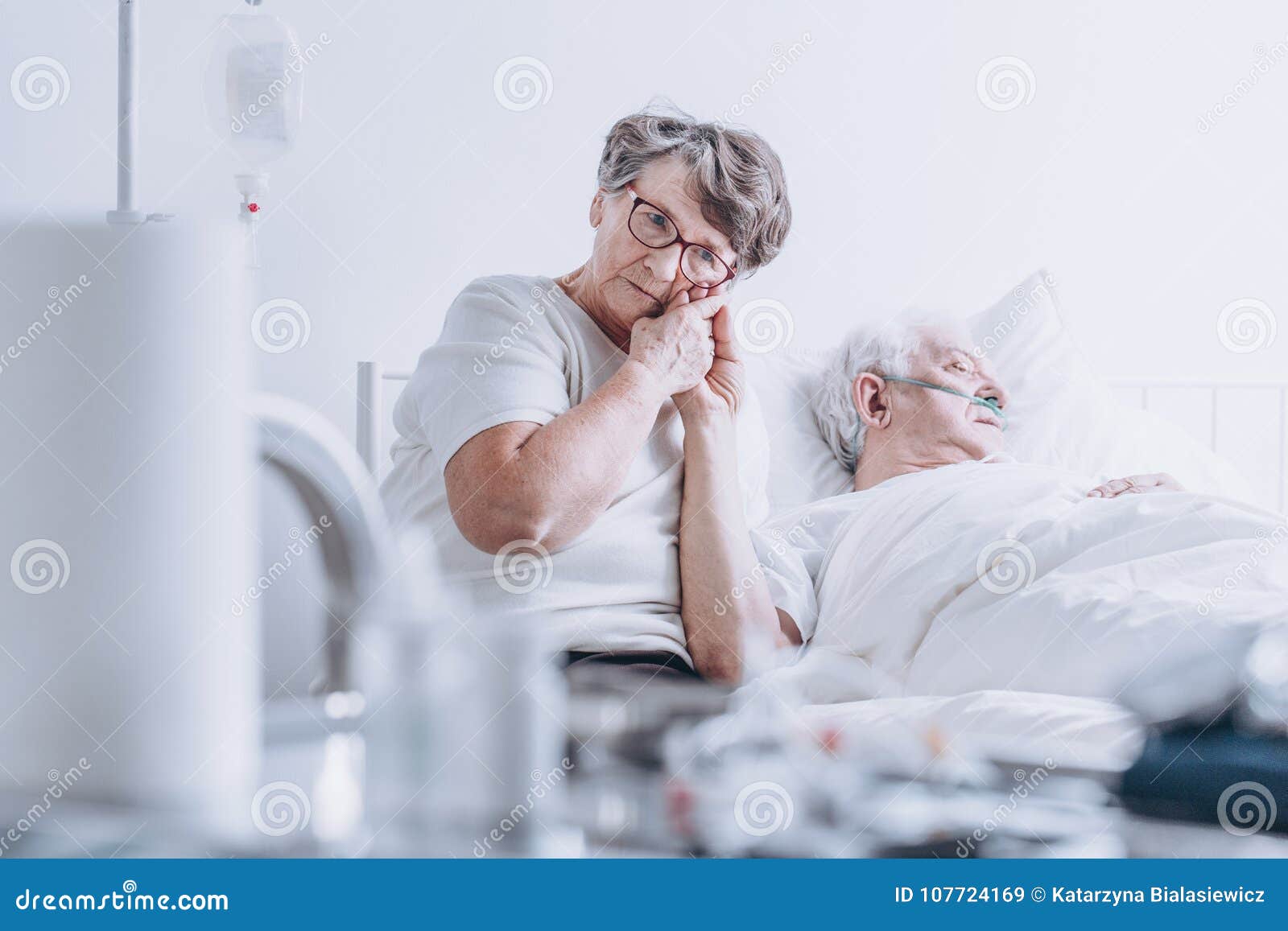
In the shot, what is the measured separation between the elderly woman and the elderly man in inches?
3.6

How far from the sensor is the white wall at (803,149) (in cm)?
138

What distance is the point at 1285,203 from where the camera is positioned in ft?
6.18

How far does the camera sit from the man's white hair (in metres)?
1.27

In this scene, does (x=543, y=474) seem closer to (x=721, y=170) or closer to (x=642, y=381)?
(x=642, y=381)

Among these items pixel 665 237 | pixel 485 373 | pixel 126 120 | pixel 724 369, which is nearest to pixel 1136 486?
pixel 724 369

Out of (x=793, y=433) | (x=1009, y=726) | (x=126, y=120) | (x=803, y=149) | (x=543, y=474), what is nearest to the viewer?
(x=126, y=120)

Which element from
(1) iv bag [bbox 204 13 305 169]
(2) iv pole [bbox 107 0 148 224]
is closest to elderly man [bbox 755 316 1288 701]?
(2) iv pole [bbox 107 0 148 224]

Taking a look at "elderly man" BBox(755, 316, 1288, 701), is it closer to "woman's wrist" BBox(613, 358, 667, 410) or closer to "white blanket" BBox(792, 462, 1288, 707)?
"white blanket" BBox(792, 462, 1288, 707)

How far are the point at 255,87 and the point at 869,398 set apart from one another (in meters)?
0.85

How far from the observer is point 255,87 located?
1.32m

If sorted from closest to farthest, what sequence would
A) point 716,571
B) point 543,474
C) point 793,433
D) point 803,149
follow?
point 543,474, point 716,571, point 793,433, point 803,149

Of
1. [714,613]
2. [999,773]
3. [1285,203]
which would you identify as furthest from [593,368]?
[1285,203]

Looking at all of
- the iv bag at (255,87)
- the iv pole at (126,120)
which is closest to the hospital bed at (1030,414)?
the iv bag at (255,87)

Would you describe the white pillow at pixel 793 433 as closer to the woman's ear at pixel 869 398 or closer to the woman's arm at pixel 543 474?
the woman's ear at pixel 869 398
